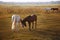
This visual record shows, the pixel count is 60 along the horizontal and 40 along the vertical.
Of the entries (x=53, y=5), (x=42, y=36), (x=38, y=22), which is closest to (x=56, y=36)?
(x=42, y=36)

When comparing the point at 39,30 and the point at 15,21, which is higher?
the point at 15,21

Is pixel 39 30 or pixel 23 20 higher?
pixel 23 20

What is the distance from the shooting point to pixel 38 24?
1.56 metres

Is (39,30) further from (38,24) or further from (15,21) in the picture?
(15,21)

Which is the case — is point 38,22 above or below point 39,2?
below

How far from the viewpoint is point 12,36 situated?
153cm

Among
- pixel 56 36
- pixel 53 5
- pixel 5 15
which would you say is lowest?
pixel 56 36

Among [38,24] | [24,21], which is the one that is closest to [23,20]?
[24,21]

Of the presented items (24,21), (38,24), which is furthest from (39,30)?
(24,21)

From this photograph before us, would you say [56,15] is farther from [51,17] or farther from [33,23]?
[33,23]

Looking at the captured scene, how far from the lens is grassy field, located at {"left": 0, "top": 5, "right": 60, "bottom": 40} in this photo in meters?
1.54

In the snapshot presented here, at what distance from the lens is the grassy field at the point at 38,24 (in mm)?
1537

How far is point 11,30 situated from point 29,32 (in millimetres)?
215

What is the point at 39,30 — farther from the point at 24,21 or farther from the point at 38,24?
the point at 24,21
